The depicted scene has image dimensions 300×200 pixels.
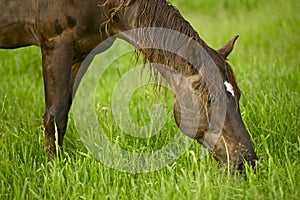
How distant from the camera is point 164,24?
3.62m

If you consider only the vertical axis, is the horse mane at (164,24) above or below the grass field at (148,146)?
above

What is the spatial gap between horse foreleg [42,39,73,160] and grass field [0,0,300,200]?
0.60 ft

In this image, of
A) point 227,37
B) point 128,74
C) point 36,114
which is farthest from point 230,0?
point 36,114

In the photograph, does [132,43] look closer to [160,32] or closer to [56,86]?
[160,32]

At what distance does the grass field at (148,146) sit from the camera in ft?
10.6

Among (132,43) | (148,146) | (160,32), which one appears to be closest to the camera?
(160,32)

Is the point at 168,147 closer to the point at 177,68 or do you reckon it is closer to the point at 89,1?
the point at 177,68

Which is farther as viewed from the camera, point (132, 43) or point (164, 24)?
point (132, 43)

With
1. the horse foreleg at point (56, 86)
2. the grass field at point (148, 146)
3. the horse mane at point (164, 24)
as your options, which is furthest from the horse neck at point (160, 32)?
the horse foreleg at point (56, 86)

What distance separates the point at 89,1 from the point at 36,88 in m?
2.27

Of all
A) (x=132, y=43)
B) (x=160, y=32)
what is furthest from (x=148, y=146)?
(x=160, y=32)

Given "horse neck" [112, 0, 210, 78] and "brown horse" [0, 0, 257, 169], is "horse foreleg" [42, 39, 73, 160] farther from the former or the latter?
"horse neck" [112, 0, 210, 78]

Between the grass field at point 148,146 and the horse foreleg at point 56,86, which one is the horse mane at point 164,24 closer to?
the grass field at point 148,146

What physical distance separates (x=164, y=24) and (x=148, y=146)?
3.28 feet
